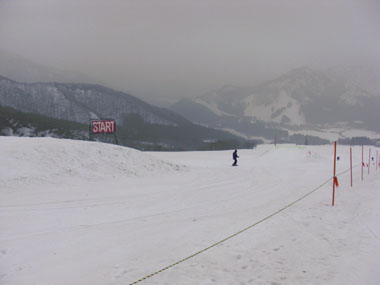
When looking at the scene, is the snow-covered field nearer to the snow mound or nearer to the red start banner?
the snow mound

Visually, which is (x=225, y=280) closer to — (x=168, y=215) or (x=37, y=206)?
(x=168, y=215)

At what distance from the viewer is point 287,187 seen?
16422 mm

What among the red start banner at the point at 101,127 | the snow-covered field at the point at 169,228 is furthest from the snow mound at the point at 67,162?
the red start banner at the point at 101,127

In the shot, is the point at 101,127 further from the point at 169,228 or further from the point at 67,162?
the point at 169,228

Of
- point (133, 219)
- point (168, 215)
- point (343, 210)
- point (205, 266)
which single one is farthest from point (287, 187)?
point (205, 266)

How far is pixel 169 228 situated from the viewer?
8414 mm

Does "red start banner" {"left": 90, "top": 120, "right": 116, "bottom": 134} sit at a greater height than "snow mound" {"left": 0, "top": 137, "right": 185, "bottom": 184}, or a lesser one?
greater

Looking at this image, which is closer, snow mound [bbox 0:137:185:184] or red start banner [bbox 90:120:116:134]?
snow mound [bbox 0:137:185:184]

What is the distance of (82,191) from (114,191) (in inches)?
59.0

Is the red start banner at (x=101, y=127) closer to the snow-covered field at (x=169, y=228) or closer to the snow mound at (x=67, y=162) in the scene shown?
the snow mound at (x=67, y=162)

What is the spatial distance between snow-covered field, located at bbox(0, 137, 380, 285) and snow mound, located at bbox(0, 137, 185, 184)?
10 cm

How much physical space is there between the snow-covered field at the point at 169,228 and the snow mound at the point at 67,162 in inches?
3.9

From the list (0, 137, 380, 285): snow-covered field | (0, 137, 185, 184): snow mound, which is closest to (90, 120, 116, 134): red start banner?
(0, 137, 185, 184): snow mound

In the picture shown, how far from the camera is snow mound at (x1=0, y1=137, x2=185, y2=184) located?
49.0 feet
